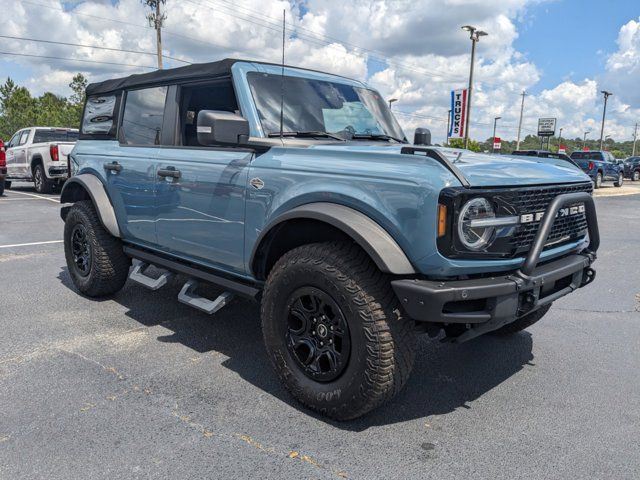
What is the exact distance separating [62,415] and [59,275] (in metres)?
3.44

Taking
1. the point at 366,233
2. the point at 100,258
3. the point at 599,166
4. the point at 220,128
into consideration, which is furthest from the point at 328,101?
the point at 599,166

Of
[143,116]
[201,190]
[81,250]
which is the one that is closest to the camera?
[201,190]

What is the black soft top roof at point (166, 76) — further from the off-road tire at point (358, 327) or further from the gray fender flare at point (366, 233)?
the off-road tire at point (358, 327)

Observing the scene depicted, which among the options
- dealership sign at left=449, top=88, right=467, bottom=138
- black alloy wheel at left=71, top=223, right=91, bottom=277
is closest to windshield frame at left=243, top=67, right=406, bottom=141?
black alloy wheel at left=71, top=223, right=91, bottom=277

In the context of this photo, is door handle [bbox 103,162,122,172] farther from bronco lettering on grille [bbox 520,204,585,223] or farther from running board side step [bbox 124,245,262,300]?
bronco lettering on grille [bbox 520,204,585,223]

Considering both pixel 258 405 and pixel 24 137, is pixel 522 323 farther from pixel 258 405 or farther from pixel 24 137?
pixel 24 137

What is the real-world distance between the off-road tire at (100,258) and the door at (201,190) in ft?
2.67

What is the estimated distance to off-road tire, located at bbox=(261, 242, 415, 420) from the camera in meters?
2.68

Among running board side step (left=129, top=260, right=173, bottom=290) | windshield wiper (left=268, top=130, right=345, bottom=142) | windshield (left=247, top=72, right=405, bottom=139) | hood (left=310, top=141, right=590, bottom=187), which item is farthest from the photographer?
running board side step (left=129, top=260, right=173, bottom=290)

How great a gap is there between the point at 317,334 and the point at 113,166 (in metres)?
2.68

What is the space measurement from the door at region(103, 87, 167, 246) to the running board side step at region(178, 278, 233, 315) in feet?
1.93

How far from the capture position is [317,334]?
2990 mm

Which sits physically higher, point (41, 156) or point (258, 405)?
point (41, 156)

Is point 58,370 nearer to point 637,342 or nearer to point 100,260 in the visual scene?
point 100,260
